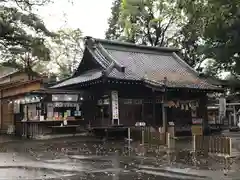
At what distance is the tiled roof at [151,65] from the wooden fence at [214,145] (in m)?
8.35

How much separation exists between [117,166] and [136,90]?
1466 cm

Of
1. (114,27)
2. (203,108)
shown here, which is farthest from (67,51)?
(203,108)

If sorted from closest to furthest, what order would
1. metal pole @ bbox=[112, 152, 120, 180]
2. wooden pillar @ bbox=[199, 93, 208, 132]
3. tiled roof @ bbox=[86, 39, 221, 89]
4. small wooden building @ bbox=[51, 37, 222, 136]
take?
metal pole @ bbox=[112, 152, 120, 180] → small wooden building @ bbox=[51, 37, 222, 136] → tiled roof @ bbox=[86, 39, 221, 89] → wooden pillar @ bbox=[199, 93, 208, 132]

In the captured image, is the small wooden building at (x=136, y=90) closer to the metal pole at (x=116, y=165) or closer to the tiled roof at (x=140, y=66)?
the tiled roof at (x=140, y=66)

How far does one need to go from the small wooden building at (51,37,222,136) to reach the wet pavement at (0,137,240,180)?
871 centimetres

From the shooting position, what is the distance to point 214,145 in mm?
15305

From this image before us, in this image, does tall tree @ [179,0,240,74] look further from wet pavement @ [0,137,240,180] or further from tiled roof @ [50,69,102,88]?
tiled roof @ [50,69,102,88]

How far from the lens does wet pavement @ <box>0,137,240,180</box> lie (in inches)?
425

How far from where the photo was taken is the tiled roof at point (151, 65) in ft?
85.6

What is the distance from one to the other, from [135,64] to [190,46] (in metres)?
15.6

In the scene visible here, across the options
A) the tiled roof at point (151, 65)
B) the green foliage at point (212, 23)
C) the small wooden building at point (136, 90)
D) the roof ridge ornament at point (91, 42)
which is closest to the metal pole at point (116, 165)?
the green foliage at point (212, 23)

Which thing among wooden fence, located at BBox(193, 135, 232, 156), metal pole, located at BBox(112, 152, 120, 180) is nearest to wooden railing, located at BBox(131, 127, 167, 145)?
wooden fence, located at BBox(193, 135, 232, 156)

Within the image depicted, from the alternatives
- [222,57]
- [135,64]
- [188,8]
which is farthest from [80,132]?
[188,8]

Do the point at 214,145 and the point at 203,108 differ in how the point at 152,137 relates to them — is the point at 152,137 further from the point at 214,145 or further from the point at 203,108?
the point at 203,108
